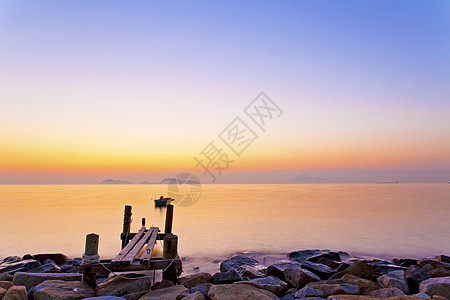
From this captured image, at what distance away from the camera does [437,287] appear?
7145mm

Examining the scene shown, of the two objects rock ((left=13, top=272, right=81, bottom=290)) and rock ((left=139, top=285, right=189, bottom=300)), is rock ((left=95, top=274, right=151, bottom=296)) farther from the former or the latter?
rock ((left=13, top=272, right=81, bottom=290))

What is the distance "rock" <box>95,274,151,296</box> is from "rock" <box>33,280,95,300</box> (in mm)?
337

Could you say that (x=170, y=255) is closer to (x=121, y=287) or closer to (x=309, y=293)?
(x=121, y=287)

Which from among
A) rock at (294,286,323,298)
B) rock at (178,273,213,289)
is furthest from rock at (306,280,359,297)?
rock at (178,273,213,289)

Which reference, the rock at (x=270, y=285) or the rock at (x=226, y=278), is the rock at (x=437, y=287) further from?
the rock at (x=226, y=278)

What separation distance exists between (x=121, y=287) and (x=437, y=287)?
748 centimetres

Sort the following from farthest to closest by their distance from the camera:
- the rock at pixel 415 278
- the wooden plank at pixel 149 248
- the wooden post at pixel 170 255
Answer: the wooden post at pixel 170 255, the wooden plank at pixel 149 248, the rock at pixel 415 278

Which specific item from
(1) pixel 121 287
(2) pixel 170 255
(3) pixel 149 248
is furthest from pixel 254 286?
(3) pixel 149 248

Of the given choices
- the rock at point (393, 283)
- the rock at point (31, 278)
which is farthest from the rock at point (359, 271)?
the rock at point (31, 278)

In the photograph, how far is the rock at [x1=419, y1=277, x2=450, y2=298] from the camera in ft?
23.0

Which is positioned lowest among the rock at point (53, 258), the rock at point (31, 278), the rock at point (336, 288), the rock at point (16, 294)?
the rock at point (53, 258)

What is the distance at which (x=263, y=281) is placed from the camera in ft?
26.9

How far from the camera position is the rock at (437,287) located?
7.02m

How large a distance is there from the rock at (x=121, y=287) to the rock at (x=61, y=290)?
337 millimetres
